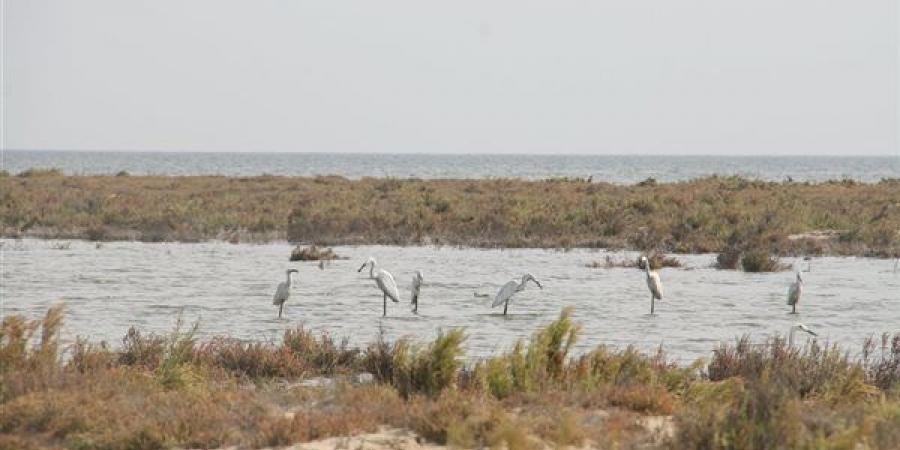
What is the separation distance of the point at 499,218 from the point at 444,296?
44.6 ft

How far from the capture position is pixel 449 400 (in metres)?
9.32

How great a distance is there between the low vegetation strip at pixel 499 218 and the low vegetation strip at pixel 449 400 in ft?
56.1

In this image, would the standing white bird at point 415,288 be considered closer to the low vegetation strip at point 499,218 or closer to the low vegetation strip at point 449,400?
the low vegetation strip at point 449,400

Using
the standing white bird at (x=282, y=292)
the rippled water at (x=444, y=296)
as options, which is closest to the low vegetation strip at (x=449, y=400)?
the rippled water at (x=444, y=296)

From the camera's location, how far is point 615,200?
41.2 m

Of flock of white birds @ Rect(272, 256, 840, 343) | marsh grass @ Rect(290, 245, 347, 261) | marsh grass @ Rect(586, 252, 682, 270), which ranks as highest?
flock of white birds @ Rect(272, 256, 840, 343)

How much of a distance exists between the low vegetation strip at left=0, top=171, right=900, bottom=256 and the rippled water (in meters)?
2.18

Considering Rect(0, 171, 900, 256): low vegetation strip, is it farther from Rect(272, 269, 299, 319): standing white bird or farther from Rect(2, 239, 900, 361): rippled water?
Rect(272, 269, 299, 319): standing white bird

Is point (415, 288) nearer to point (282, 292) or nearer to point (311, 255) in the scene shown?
point (282, 292)

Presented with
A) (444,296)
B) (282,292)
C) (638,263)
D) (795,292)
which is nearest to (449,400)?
(282,292)

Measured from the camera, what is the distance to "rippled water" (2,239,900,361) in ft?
60.8

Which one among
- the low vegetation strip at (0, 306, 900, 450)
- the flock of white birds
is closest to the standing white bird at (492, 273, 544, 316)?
the flock of white birds

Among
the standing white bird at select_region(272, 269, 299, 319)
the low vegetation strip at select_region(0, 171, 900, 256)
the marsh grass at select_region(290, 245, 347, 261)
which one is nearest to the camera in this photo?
the standing white bird at select_region(272, 269, 299, 319)

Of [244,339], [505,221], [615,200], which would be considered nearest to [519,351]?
[244,339]
